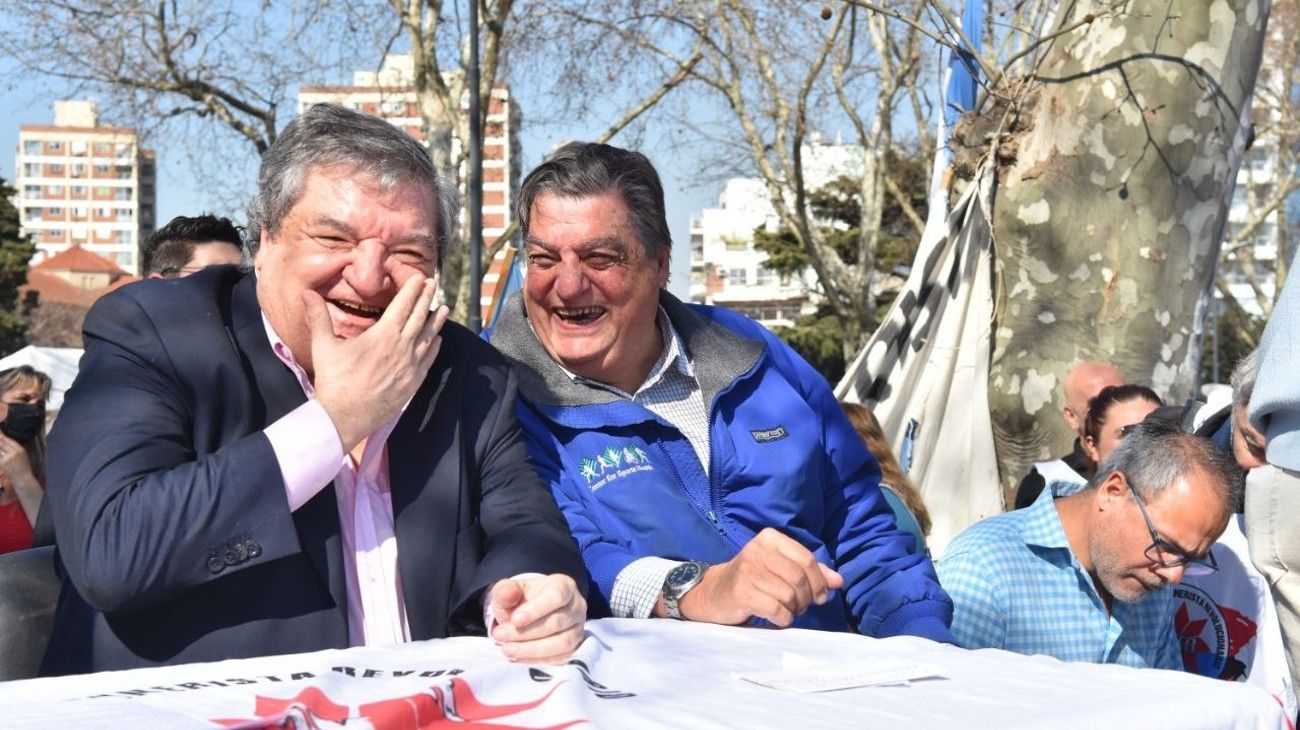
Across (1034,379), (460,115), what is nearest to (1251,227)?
(460,115)

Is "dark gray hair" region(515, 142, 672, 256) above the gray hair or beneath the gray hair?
above

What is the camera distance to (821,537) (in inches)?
124

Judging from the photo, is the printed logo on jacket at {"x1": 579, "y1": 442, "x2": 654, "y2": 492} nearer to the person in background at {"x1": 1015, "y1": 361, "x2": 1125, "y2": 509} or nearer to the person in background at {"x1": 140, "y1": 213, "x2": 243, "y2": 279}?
the person in background at {"x1": 140, "y1": 213, "x2": 243, "y2": 279}

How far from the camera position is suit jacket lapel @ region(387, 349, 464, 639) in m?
2.44

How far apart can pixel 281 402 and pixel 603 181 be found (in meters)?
0.92

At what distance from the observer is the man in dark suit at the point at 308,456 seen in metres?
2.16

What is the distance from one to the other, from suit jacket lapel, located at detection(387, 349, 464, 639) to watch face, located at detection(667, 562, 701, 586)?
1.31ft

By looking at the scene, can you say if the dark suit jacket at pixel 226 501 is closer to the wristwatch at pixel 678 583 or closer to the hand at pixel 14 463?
the wristwatch at pixel 678 583

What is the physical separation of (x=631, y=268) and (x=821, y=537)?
0.68 m

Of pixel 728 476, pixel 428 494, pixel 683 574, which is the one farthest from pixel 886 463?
pixel 428 494

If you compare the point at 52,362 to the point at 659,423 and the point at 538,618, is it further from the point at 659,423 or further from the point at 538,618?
the point at 538,618

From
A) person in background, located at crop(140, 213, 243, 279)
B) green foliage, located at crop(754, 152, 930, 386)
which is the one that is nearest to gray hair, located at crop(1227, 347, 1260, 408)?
person in background, located at crop(140, 213, 243, 279)

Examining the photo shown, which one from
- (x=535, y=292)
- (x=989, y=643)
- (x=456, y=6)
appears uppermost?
(x=456, y=6)

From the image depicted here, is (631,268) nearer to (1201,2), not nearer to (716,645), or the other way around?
(716,645)
